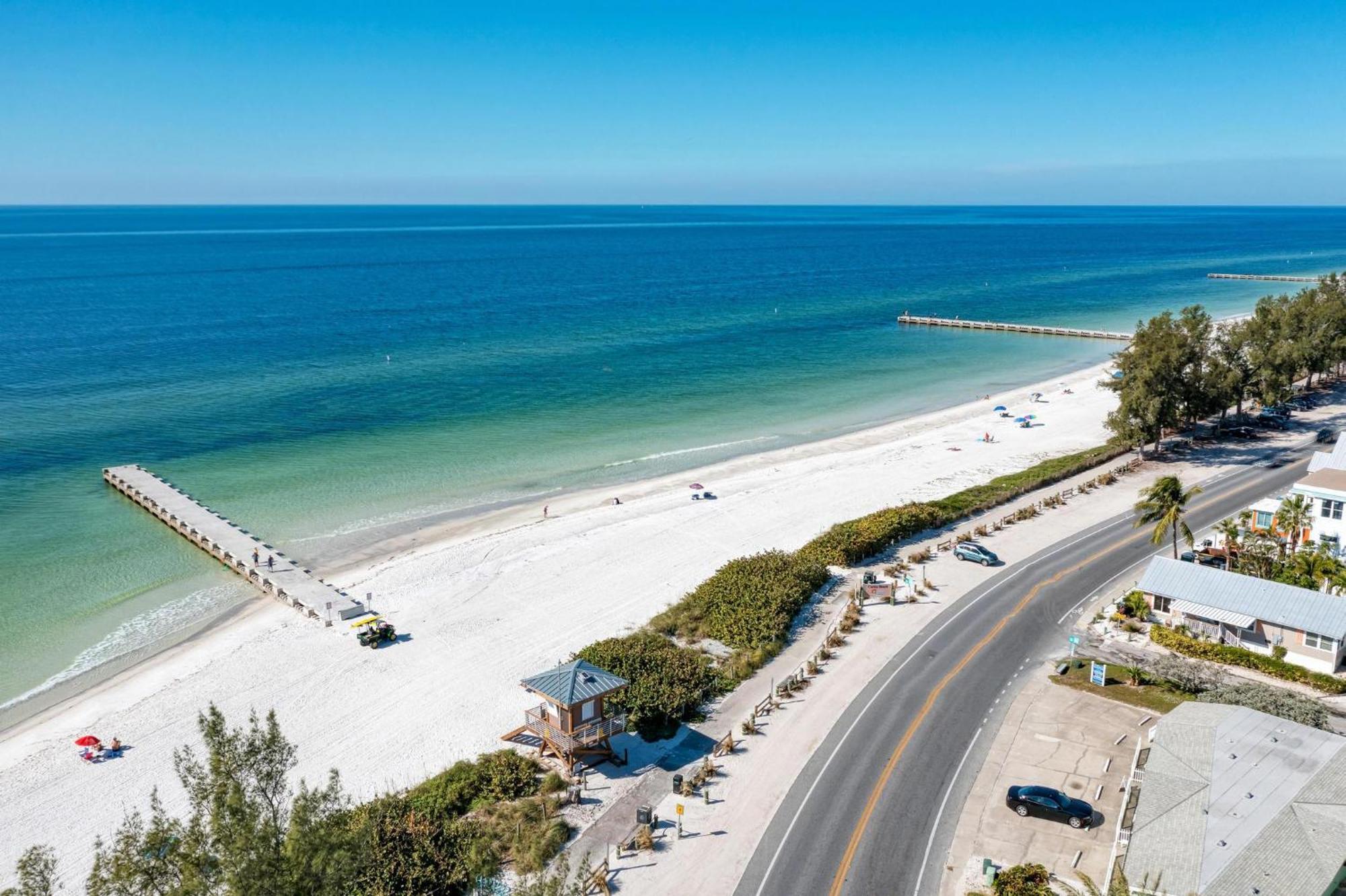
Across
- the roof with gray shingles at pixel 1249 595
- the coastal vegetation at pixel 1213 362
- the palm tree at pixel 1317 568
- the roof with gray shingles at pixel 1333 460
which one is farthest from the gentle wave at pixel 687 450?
the palm tree at pixel 1317 568

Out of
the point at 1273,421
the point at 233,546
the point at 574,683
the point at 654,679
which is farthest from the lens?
the point at 1273,421

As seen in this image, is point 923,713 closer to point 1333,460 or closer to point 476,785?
point 476,785

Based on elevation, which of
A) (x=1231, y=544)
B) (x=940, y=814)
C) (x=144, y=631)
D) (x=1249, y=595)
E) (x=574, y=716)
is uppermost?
(x=1231, y=544)

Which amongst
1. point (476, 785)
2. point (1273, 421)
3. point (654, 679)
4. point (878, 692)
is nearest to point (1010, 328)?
point (1273, 421)

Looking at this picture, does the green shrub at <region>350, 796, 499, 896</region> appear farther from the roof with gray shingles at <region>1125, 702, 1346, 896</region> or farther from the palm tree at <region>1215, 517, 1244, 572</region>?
the palm tree at <region>1215, 517, 1244, 572</region>

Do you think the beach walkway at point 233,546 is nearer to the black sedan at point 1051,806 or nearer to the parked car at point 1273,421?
the black sedan at point 1051,806

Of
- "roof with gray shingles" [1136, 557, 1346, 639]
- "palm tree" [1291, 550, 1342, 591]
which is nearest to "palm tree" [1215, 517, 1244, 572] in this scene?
"palm tree" [1291, 550, 1342, 591]
